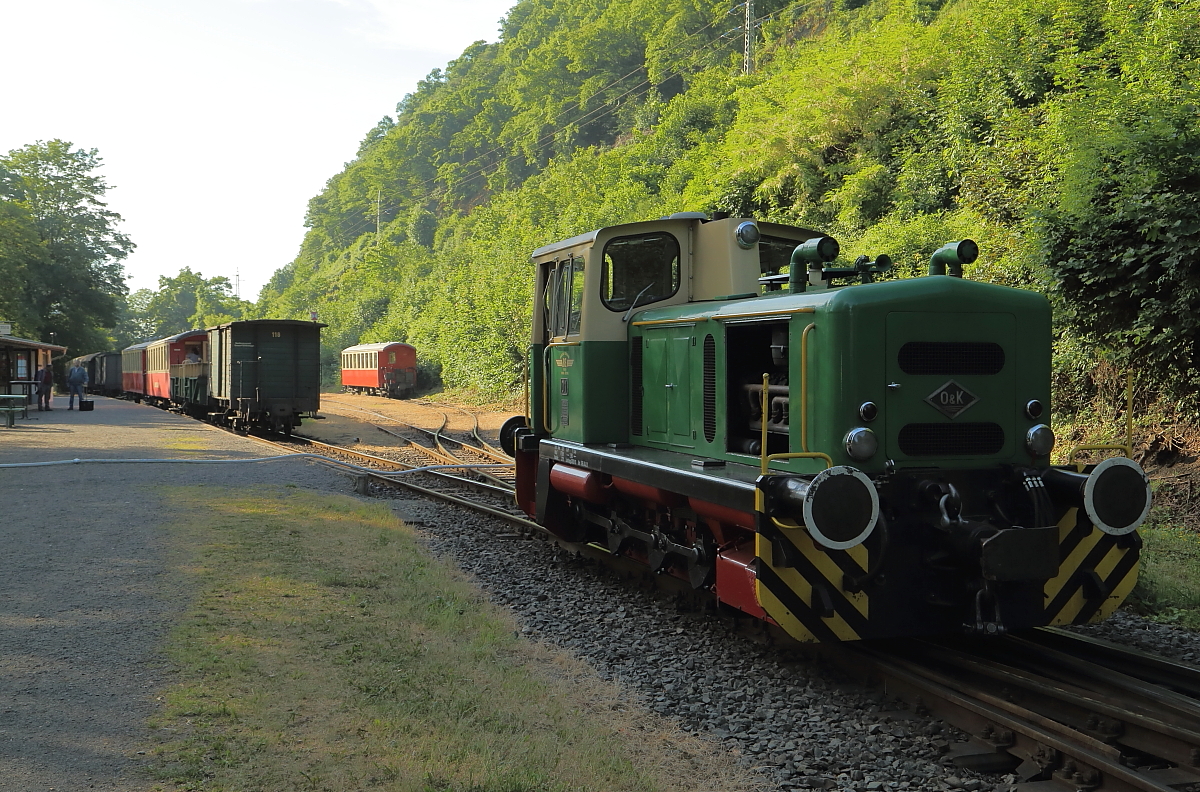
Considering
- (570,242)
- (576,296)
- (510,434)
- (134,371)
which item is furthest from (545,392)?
(134,371)

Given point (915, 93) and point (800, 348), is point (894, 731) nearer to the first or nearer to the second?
point (800, 348)

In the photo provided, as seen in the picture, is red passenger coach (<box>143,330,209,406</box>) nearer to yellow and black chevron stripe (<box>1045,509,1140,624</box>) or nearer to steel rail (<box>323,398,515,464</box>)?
steel rail (<box>323,398,515,464</box>)

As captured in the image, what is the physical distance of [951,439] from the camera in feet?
18.9

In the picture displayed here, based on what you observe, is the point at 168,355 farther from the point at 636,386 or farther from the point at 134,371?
the point at 636,386

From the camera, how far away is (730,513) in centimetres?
573

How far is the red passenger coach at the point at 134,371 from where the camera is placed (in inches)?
1635

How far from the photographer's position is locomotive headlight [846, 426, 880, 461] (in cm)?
541

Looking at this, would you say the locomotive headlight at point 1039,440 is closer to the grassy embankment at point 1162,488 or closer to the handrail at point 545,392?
the grassy embankment at point 1162,488

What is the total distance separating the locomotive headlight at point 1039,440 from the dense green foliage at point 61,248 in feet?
158

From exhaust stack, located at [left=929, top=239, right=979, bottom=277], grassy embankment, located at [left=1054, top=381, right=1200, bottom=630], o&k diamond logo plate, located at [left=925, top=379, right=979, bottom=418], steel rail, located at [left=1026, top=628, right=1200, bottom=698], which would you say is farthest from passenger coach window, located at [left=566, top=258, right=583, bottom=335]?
grassy embankment, located at [left=1054, top=381, right=1200, bottom=630]

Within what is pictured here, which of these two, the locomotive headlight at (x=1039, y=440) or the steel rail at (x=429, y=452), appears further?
the steel rail at (x=429, y=452)

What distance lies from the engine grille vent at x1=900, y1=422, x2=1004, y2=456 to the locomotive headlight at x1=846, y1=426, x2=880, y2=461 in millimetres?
360

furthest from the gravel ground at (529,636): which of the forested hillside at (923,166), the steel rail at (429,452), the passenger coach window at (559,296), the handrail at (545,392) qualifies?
the steel rail at (429,452)

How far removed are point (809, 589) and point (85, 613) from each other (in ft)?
16.2
